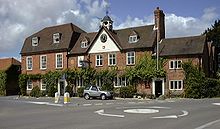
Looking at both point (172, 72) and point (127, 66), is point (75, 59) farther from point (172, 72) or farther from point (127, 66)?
point (172, 72)

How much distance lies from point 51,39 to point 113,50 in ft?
41.8

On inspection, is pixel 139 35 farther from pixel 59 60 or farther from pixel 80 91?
pixel 59 60

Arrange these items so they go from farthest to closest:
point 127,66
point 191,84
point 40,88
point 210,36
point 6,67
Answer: point 210,36 → point 6,67 → point 40,88 → point 127,66 → point 191,84

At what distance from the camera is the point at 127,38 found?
49281mm

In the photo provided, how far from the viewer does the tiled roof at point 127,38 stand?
46925mm

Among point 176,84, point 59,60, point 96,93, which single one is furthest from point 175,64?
point 59,60

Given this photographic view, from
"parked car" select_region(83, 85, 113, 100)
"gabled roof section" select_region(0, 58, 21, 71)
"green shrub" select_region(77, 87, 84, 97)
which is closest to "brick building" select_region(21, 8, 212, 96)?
"green shrub" select_region(77, 87, 84, 97)

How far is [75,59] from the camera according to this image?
52.3 m

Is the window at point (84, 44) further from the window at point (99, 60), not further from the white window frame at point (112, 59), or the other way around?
the white window frame at point (112, 59)

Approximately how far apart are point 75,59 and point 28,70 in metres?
9.60

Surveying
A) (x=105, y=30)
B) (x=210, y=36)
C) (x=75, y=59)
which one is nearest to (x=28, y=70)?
(x=75, y=59)

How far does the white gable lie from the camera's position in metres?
48.8

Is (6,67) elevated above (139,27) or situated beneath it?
situated beneath

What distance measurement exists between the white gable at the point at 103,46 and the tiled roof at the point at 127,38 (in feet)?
1.72
